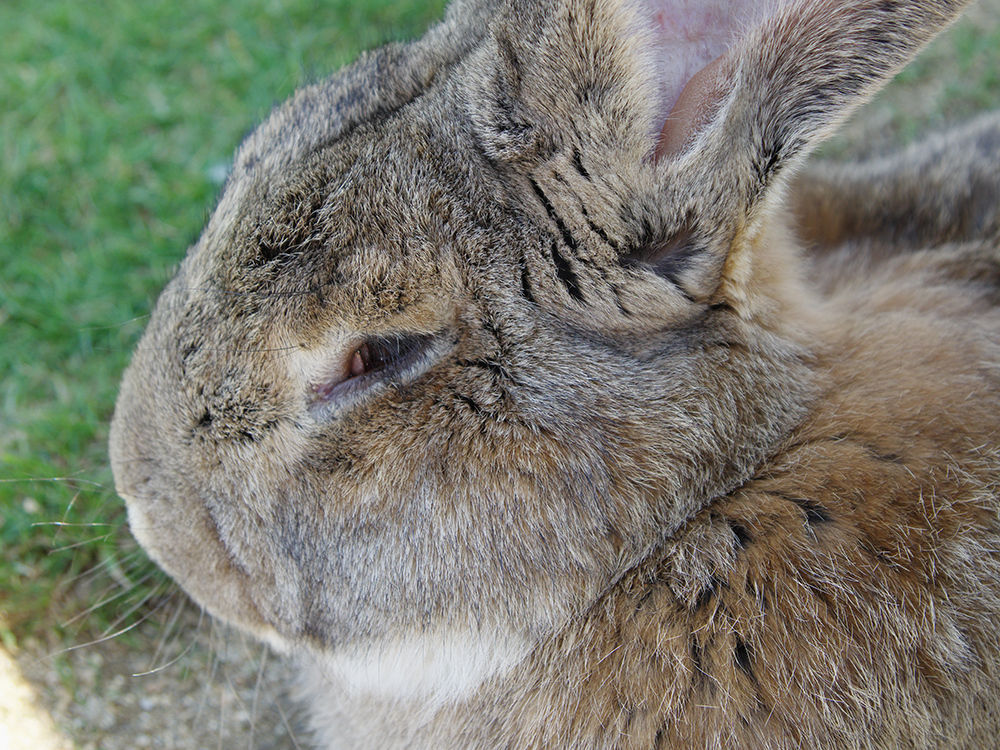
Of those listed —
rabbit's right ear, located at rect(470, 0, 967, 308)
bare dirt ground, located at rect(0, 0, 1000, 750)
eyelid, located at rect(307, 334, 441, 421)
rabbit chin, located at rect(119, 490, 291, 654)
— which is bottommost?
bare dirt ground, located at rect(0, 0, 1000, 750)

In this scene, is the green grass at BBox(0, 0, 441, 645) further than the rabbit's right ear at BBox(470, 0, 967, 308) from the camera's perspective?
Yes

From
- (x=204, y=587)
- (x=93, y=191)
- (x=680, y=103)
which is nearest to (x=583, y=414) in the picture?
(x=680, y=103)

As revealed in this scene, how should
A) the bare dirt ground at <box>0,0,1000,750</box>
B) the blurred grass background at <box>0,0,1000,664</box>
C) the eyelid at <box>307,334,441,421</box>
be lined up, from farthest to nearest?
the blurred grass background at <box>0,0,1000,664</box> < the bare dirt ground at <box>0,0,1000,750</box> < the eyelid at <box>307,334,441,421</box>

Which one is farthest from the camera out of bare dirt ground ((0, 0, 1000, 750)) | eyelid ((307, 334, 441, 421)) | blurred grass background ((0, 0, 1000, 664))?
blurred grass background ((0, 0, 1000, 664))

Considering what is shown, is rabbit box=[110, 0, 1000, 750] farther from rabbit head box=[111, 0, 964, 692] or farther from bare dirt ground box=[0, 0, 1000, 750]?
bare dirt ground box=[0, 0, 1000, 750]

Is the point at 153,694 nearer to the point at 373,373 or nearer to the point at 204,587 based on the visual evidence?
the point at 204,587

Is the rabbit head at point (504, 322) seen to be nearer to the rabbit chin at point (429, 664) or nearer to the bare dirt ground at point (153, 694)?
the rabbit chin at point (429, 664)

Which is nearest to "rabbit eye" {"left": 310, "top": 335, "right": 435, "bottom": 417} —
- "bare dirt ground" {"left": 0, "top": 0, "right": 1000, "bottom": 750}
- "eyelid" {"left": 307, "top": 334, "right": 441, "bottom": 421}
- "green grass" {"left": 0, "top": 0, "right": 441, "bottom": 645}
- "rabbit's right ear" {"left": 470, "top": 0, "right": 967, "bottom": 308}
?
"eyelid" {"left": 307, "top": 334, "right": 441, "bottom": 421}

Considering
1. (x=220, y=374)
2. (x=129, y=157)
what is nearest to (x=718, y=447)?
(x=220, y=374)
